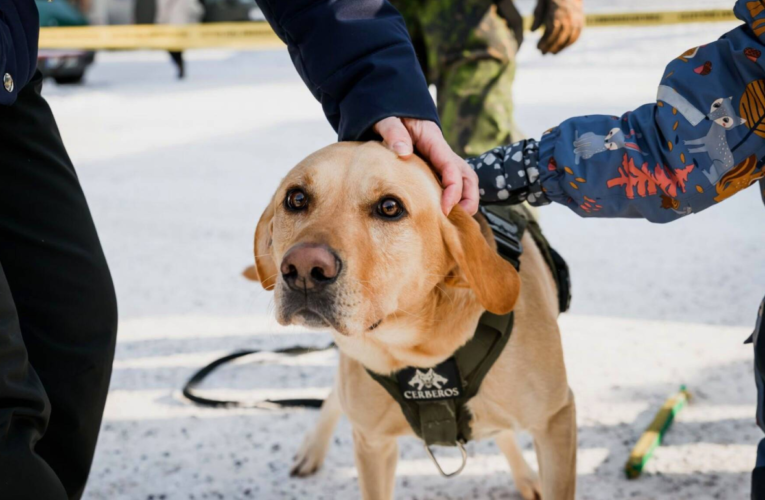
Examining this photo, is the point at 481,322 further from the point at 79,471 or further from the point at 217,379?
the point at 217,379

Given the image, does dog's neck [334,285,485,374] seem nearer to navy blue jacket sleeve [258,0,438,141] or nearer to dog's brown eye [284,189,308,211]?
dog's brown eye [284,189,308,211]

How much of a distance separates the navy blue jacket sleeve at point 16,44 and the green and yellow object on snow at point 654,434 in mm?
2068

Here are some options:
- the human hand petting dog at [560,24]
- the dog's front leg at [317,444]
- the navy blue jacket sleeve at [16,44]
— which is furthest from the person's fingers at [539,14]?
the navy blue jacket sleeve at [16,44]

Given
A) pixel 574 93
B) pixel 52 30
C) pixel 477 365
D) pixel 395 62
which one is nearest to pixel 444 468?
pixel 477 365

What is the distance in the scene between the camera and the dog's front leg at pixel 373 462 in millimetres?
2123

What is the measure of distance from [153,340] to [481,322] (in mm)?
2457

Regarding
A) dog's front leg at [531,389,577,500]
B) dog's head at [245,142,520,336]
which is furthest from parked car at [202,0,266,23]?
dog's front leg at [531,389,577,500]

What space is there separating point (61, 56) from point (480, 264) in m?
13.5

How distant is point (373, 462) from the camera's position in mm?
2137

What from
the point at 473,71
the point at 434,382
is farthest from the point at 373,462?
the point at 473,71

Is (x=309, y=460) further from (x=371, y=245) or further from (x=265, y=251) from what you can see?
(x=371, y=245)

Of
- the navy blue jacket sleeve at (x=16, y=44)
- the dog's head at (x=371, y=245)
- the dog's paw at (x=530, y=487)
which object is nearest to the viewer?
the navy blue jacket sleeve at (x=16, y=44)

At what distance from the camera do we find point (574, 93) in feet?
31.9

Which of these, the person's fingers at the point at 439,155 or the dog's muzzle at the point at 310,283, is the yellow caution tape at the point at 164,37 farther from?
the dog's muzzle at the point at 310,283
